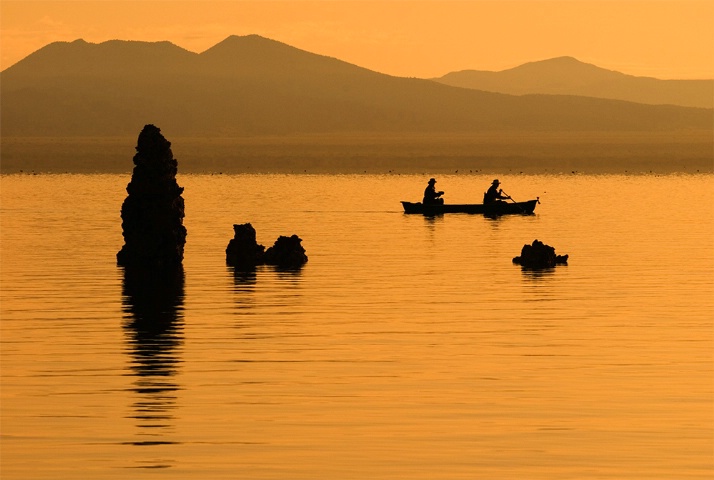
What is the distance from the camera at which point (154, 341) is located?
34.0m

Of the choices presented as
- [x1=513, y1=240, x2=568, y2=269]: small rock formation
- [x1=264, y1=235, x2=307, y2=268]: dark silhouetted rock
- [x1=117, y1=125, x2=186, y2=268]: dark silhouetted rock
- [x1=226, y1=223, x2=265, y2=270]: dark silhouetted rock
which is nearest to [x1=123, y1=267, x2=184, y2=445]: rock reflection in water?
[x1=117, y1=125, x2=186, y2=268]: dark silhouetted rock

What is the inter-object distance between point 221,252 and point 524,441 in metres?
38.1

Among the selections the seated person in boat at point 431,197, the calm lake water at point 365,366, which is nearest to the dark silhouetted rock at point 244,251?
the calm lake water at point 365,366

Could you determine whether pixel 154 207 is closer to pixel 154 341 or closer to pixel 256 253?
pixel 256 253

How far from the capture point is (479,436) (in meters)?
23.6

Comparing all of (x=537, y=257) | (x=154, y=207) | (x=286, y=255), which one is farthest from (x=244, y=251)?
(x=537, y=257)

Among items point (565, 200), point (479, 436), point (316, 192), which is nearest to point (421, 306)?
point (479, 436)

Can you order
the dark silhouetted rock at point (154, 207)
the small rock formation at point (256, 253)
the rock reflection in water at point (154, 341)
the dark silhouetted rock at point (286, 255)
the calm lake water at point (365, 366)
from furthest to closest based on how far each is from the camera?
the dark silhouetted rock at point (286, 255), the small rock formation at point (256, 253), the dark silhouetted rock at point (154, 207), the rock reflection in water at point (154, 341), the calm lake water at point (365, 366)

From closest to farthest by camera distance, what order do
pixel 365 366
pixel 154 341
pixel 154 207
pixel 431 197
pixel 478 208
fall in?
pixel 365 366 → pixel 154 341 → pixel 154 207 → pixel 431 197 → pixel 478 208

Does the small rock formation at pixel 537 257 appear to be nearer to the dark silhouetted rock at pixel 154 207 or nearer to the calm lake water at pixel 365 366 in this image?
the calm lake water at pixel 365 366

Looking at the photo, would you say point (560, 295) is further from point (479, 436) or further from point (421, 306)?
point (479, 436)

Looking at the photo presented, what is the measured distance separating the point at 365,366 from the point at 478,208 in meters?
56.7

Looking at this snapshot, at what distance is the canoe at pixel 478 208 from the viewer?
8512cm

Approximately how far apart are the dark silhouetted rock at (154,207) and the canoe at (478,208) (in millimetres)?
35450
